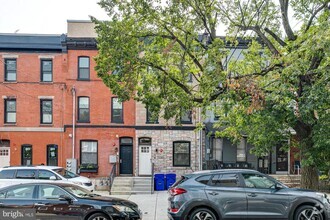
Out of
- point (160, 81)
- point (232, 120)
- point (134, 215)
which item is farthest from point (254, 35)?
point (134, 215)

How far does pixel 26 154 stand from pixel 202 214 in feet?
61.8

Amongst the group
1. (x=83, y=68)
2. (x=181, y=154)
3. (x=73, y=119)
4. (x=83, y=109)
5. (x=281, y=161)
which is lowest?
(x=281, y=161)

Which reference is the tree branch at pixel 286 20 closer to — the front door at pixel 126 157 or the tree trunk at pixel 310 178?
the tree trunk at pixel 310 178

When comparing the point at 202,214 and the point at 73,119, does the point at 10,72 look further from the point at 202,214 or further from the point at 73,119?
the point at 202,214

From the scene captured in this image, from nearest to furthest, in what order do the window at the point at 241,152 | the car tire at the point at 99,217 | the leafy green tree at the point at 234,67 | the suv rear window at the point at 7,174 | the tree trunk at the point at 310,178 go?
the car tire at the point at 99,217, the leafy green tree at the point at 234,67, the tree trunk at the point at 310,178, the suv rear window at the point at 7,174, the window at the point at 241,152

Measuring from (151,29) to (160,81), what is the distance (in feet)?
6.75

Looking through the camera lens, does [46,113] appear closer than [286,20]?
No

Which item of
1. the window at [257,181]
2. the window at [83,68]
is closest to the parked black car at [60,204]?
the window at [257,181]

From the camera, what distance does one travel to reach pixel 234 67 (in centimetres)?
1471

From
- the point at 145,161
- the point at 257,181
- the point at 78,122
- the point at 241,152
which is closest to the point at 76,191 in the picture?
the point at 257,181

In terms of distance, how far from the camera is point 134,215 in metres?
11.0

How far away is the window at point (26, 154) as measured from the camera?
26594 millimetres

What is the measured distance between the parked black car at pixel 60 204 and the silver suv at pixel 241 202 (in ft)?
5.10

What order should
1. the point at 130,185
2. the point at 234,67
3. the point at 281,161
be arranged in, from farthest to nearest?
the point at 281,161, the point at 130,185, the point at 234,67
